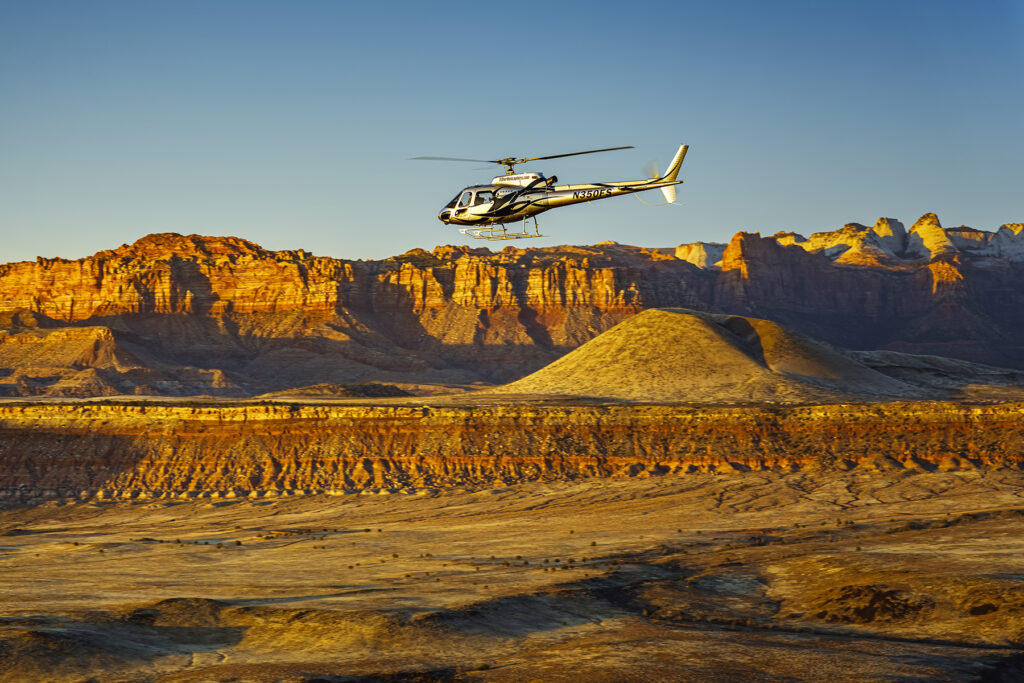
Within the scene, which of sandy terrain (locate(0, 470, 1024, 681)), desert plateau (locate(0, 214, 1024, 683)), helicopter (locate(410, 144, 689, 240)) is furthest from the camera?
helicopter (locate(410, 144, 689, 240))

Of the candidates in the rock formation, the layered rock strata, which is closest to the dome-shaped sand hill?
the rock formation

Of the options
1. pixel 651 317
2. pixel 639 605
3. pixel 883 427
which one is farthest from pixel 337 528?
pixel 651 317

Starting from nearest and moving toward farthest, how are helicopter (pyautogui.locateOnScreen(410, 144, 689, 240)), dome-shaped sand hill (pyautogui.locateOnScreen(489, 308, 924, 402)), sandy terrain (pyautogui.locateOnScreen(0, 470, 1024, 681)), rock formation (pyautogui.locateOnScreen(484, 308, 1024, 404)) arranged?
1. sandy terrain (pyautogui.locateOnScreen(0, 470, 1024, 681))
2. helicopter (pyautogui.locateOnScreen(410, 144, 689, 240))
3. rock formation (pyautogui.locateOnScreen(484, 308, 1024, 404))
4. dome-shaped sand hill (pyautogui.locateOnScreen(489, 308, 924, 402))

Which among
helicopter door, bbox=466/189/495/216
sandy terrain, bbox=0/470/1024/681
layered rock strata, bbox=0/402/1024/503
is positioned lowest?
sandy terrain, bbox=0/470/1024/681

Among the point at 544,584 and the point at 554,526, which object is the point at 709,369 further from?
the point at 544,584

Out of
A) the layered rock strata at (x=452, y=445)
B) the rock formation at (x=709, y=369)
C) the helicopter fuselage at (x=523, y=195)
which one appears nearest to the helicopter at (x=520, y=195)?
the helicopter fuselage at (x=523, y=195)

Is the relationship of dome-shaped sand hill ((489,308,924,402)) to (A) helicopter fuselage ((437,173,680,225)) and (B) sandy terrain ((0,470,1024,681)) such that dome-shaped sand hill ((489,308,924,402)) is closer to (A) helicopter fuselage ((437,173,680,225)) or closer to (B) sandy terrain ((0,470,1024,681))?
(B) sandy terrain ((0,470,1024,681))
